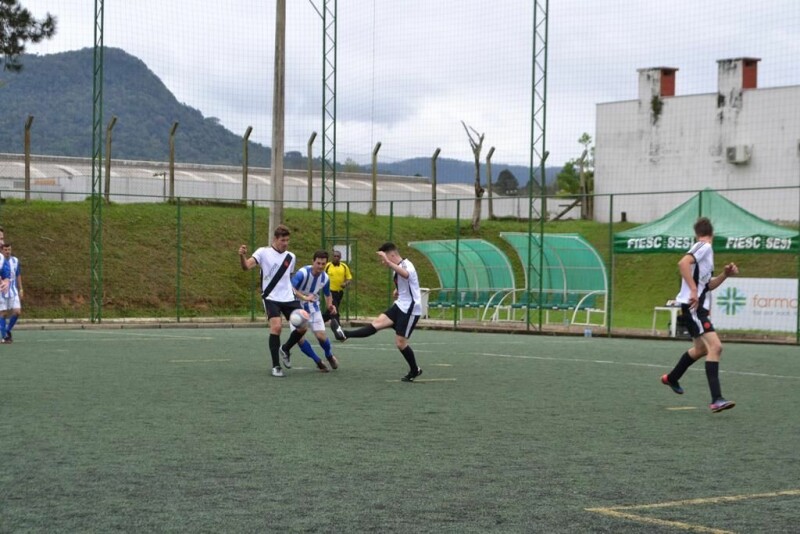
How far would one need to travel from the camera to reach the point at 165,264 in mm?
34500

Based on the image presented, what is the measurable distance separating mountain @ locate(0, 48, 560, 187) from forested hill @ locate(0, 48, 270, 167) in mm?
28

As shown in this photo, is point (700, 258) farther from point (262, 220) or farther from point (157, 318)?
point (262, 220)

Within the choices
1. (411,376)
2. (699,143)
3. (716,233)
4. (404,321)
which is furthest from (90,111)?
(699,143)

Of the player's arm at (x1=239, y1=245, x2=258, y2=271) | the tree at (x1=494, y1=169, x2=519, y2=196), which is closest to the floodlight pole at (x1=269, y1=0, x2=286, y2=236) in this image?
the tree at (x1=494, y1=169, x2=519, y2=196)

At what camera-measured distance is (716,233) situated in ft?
82.3

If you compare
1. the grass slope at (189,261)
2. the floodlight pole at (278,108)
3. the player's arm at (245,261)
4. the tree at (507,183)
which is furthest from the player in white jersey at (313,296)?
the tree at (507,183)

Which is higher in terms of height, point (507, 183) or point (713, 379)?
point (507, 183)

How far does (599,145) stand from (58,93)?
2296 centimetres

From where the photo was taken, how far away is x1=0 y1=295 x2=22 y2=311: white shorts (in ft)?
70.6

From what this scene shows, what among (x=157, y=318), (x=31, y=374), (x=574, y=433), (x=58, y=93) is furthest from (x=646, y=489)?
(x=58, y=93)

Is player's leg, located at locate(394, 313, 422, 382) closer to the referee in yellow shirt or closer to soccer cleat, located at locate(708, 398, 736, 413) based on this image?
soccer cleat, located at locate(708, 398, 736, 413)

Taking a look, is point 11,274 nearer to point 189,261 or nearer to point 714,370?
point 714,370

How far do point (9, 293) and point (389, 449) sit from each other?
14445mm

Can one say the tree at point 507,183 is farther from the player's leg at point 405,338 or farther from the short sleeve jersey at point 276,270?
the player's leg at point 405,338
